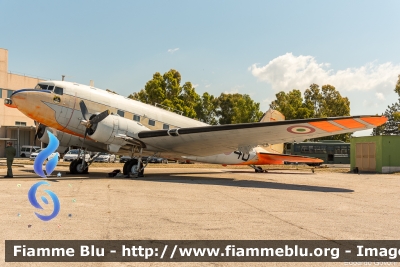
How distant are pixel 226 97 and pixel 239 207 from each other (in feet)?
282

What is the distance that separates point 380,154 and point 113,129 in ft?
82.8

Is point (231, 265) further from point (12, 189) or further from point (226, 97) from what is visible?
point (226, 97)

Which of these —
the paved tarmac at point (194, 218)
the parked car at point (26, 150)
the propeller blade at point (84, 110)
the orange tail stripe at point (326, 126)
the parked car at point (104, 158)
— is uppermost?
the propeller blade at point (84, 110)

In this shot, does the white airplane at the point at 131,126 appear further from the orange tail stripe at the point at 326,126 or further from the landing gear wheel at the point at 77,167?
the landing gear wheel at the point at 77,167

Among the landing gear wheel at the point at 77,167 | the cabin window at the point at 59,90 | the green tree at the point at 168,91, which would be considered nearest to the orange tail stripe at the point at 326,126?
the cabin window at the point at 59,90

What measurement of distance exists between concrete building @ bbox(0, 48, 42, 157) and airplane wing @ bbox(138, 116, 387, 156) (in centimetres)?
4208

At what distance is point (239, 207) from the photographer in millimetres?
9688

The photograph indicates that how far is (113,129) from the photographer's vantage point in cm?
1809

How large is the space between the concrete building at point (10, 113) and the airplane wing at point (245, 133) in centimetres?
4208

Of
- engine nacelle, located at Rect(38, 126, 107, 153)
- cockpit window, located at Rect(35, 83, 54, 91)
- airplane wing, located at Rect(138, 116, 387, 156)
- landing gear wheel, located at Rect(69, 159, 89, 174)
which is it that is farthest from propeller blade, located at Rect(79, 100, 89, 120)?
landing gear wheel, located at Rect(69, 159, 89, 174)

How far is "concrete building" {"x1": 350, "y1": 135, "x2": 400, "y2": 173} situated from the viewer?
3262cm

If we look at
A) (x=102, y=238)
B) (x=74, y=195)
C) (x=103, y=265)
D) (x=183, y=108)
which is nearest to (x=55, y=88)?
(x=74, y=195)

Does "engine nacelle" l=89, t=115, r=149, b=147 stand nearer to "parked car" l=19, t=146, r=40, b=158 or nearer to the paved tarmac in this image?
the paved tarmac

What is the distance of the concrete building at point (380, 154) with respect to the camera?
32.6m
